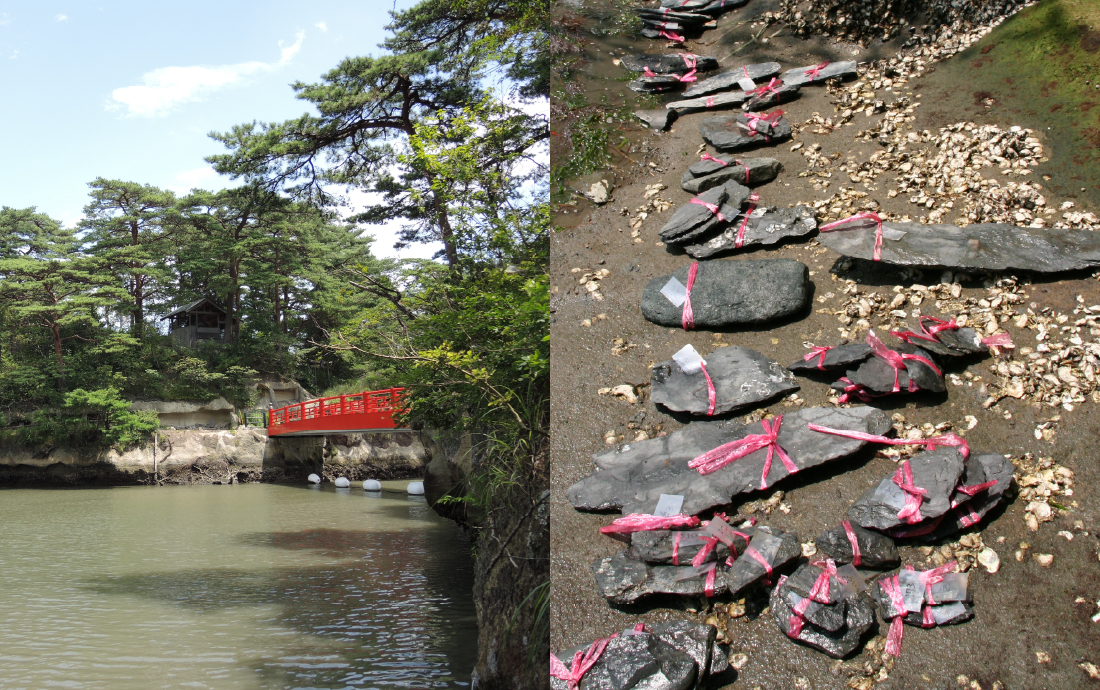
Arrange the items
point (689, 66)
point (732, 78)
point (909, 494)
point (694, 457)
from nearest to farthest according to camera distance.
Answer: point (909, 494) → point (694, 457) → point (732, 78) → point (689, 66)

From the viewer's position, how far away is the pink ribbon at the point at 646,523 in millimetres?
2506

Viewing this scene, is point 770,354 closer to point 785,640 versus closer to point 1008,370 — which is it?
point 1008,370

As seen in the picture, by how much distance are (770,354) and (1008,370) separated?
3.24 ft

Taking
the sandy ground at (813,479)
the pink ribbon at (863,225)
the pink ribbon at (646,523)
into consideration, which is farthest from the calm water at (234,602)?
the pink ribbon at (863,225)

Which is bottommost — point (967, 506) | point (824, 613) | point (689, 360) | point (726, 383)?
point (824, 613)

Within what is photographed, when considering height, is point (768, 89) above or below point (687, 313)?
above

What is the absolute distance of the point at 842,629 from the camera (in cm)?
211

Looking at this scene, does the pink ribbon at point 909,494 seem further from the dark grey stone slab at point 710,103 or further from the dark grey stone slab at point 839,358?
the dark grey stone slab at point 710,103

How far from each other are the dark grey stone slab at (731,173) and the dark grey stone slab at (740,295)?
3.46 ft

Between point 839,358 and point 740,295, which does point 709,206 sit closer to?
point 740,295

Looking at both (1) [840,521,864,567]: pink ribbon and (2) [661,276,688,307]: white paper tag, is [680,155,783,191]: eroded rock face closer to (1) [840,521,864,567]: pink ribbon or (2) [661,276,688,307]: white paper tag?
(2) [661,276,688,307]: white paper tag

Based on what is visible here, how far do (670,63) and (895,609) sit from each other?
5093mm

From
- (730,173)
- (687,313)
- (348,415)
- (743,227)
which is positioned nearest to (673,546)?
(687,313)

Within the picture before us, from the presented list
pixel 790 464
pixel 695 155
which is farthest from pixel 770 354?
pixel 695 155
